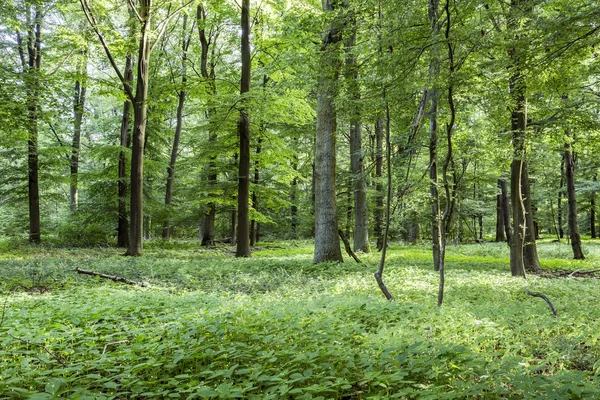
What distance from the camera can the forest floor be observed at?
8.63 feet

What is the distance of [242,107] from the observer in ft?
38.6

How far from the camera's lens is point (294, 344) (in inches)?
137

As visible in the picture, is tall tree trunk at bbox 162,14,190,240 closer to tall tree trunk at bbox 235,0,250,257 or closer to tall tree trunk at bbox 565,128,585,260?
tall tree trunk at bbox 235,0,250,257

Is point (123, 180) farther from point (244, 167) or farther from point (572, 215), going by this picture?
point (572, 215)

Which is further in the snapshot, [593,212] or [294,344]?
[593,212]

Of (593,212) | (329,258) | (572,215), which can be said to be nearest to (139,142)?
(329,258)

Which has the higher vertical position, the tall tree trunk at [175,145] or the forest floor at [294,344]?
the tall tree trunk at [175,145]

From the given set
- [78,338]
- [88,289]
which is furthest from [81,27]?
[78,338]

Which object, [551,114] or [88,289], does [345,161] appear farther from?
[88,289]

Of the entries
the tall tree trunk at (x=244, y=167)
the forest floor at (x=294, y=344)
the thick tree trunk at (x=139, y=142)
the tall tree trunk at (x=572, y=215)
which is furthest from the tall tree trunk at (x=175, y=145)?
the tall tree trunk at (x=572, y=215)

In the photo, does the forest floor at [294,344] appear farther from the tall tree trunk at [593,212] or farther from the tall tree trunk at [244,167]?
the tall tree trunk at [593,212]

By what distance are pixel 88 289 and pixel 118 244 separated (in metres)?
10.8

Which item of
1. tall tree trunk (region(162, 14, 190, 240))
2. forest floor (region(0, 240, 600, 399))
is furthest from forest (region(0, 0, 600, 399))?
tall tree trunk (region(162, 14, 190, 240))

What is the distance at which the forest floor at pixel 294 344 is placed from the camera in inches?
104
